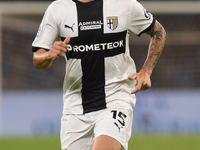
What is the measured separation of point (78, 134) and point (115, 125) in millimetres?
452

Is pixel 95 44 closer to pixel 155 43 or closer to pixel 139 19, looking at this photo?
pixel 139 19

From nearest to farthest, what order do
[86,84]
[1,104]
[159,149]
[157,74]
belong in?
[86,84]
[159,149]
[1,104]
[157,74]

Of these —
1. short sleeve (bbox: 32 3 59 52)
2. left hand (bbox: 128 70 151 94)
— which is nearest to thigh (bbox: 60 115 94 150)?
left hand (bbox: 128 70 151 94)

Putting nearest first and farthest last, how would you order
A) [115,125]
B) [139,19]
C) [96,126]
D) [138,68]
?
1. [115,125]
2. [96,126]
3. [139,19]
4. [138,68]

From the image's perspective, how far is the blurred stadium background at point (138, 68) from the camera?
28.5 ft

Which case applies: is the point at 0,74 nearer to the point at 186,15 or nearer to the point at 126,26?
the point at 186,15

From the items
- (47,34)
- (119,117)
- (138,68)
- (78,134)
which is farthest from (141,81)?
(138,68)

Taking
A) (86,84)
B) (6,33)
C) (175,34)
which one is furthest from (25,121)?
(86,84)

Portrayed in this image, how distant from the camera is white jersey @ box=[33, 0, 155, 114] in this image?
321 centimetres

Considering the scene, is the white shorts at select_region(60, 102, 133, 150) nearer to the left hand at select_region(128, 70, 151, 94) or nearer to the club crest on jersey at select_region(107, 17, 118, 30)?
the left hand at select_region(128, 70, 151, 94)

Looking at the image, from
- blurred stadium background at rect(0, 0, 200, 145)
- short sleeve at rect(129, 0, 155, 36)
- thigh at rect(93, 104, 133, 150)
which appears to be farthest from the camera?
blurred stadium background at rect(0, 0, 200, 145)

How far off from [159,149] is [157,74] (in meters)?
3.11

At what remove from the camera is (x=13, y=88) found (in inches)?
376

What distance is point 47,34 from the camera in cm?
321
